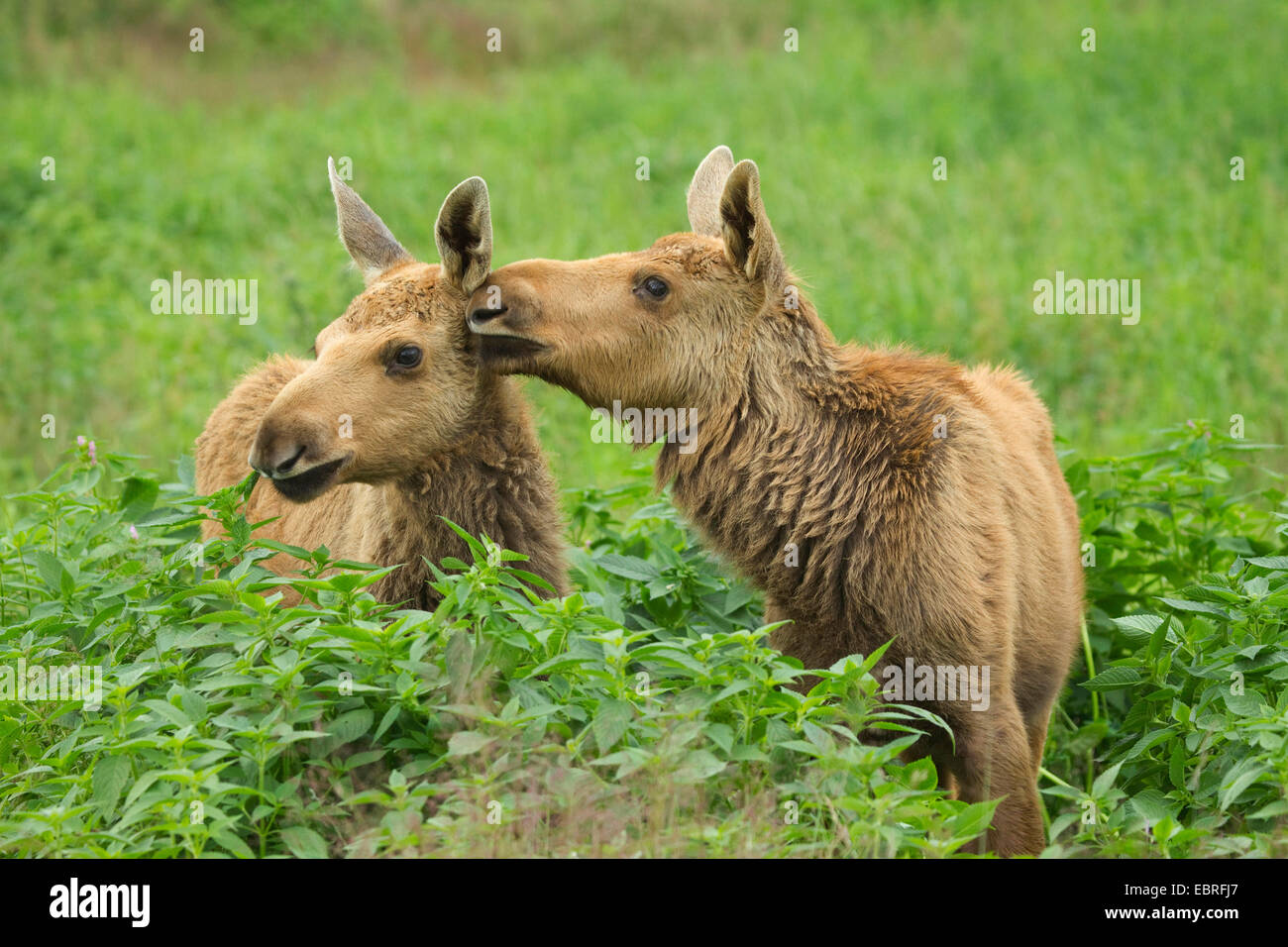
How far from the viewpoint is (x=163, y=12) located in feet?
59.1

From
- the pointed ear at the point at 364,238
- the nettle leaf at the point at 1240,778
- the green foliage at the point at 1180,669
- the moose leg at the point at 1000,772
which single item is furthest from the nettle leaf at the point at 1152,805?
the pointed ear at the point at 364,238

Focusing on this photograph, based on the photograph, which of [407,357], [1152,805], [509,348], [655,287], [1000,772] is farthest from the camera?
[407,357]

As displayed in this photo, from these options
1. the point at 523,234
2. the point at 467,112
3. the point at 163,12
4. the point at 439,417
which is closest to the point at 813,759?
the point at 439,417

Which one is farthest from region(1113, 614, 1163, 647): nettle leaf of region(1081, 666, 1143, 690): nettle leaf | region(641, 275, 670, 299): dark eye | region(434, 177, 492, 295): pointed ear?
region(434, 177, 492, 295): pointed ear

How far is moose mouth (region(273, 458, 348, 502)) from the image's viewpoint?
199 inches

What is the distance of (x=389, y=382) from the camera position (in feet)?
17.3

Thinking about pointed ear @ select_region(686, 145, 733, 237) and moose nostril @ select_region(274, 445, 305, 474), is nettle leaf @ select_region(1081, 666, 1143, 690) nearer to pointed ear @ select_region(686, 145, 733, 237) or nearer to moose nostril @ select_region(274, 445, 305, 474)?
pointed ear @ select_region(686, 145, 733, 237)

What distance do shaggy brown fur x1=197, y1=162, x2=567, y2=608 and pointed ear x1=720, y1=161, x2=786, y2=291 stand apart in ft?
3.05

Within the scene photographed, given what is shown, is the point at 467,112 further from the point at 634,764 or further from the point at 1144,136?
the point at 634,764

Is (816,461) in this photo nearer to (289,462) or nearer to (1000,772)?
(1000,772)

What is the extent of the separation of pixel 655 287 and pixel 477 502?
3.62 ft

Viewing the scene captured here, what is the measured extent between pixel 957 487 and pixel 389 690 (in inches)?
83.8

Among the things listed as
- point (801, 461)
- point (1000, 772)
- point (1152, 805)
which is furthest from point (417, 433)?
point (1152, 805)
